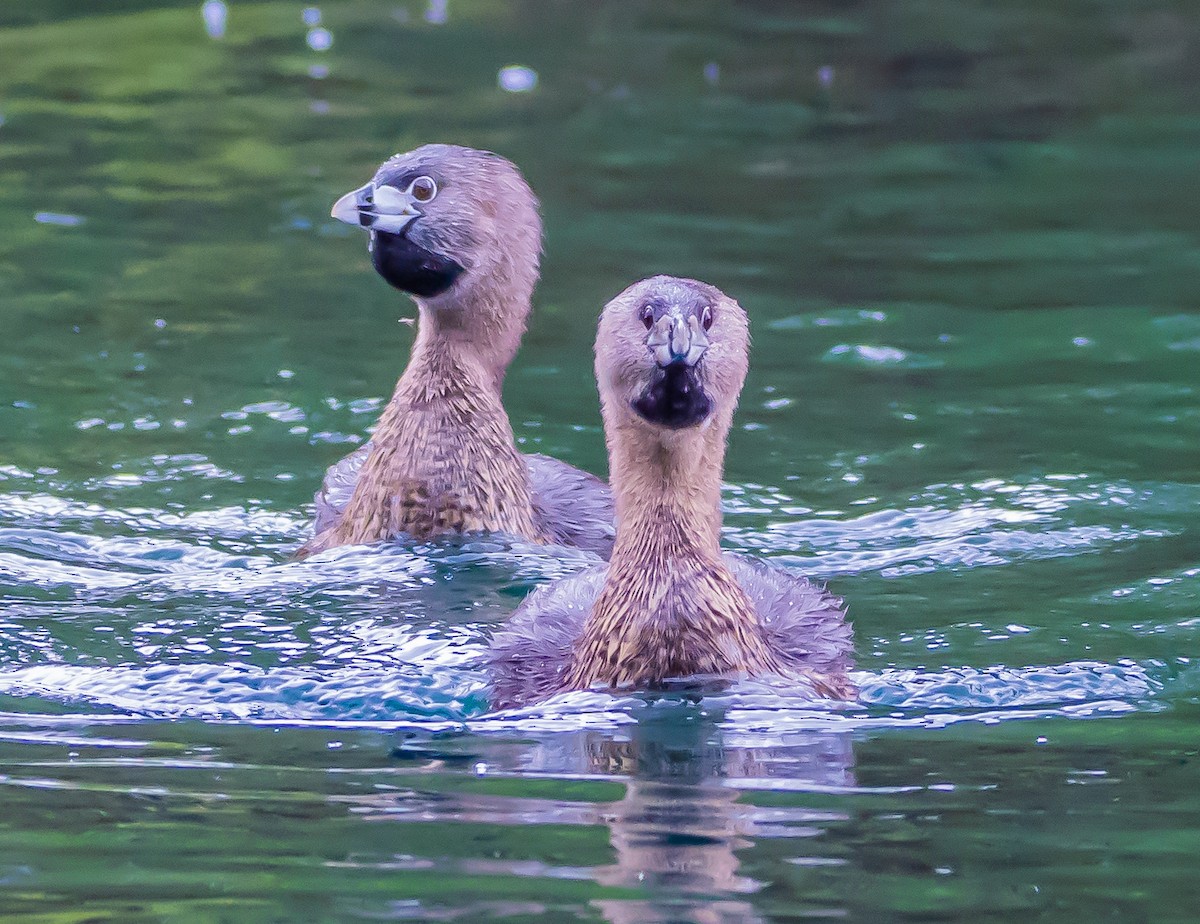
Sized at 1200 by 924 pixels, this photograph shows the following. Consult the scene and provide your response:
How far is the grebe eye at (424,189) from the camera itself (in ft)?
30.2

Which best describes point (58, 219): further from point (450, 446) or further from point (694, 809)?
point (694, 809)

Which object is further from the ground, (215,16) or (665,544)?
(215,16)

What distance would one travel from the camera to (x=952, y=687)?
757 cm

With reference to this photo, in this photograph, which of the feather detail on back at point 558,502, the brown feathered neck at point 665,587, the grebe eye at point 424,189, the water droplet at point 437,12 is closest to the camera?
the brown feathered neck at point 665,587

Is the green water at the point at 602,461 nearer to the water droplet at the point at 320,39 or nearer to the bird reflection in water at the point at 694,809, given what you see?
the bird reflection in water at the point at 694,809

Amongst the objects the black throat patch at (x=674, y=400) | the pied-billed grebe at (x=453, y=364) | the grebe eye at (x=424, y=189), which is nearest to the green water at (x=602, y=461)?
the pied-billed grebe at (x=453, y=364)

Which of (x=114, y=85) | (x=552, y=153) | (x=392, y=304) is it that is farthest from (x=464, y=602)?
(x=114, y=85)

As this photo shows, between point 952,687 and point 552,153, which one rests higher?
point 552,153

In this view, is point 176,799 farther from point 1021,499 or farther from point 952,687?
point 1021,499

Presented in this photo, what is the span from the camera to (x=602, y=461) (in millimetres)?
11328

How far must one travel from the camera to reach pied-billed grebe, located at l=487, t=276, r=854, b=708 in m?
6.96

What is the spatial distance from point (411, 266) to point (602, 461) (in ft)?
8.02

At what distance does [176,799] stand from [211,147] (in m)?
12.9

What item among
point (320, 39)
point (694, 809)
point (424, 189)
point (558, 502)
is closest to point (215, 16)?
point (320, 39)
